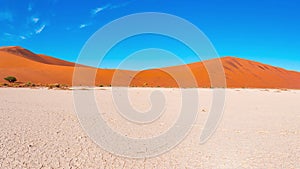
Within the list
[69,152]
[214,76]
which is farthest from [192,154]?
[214,76]

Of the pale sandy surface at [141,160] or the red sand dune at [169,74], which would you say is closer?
the pale sandy surface at [141,160]

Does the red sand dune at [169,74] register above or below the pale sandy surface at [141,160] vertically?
above

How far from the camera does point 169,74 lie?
2096 inches

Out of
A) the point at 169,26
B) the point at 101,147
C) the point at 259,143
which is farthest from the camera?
the point at 169,26

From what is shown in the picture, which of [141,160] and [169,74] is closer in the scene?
[141,160]

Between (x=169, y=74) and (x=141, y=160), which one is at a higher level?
(x=169, y=74)

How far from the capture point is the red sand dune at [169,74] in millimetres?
42688

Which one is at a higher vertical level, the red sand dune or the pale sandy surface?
the red sand dune

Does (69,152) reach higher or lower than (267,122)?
lower

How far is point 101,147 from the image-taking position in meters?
4.64

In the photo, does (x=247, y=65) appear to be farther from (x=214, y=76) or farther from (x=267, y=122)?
(x=267, y=122)

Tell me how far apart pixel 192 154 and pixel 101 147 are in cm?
173

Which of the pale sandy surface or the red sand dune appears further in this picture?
the red sand dune

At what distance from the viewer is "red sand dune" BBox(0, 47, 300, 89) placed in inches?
1681
